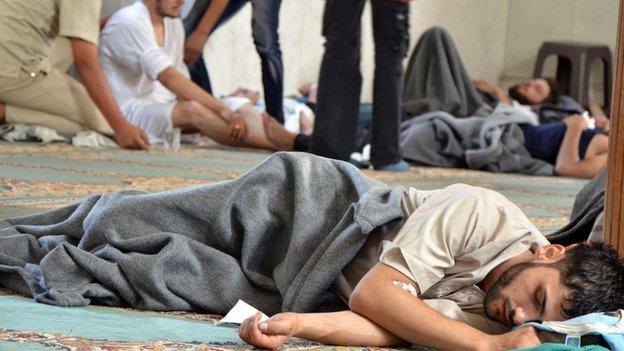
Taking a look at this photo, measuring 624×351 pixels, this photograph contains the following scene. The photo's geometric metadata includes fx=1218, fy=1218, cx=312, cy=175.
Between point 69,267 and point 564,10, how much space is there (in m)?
9.71

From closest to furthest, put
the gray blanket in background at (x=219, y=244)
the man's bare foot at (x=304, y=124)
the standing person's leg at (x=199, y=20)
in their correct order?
the gray blanket in background at (x=219, y=244)
the man's bare foot at (x=304, y=124)
the standing person's leg at (x=199, y=20)

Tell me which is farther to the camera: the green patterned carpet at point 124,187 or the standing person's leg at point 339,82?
the standing person's leg at point 339,82

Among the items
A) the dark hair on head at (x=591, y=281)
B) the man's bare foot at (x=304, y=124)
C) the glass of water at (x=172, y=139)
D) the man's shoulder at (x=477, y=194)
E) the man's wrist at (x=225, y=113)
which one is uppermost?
the man's shoulder at (x=477, y=194)

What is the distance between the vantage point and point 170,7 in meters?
7.07

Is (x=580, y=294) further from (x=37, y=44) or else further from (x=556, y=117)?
(x=556, y=117)

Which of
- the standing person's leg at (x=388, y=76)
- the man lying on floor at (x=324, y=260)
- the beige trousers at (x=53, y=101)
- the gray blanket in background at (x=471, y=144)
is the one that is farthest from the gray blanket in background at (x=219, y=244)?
the gray blanket in background at (x=471, y=144)

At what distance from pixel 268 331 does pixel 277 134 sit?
503 cm

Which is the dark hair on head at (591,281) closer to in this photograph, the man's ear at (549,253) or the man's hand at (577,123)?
the man's ear at (549,253)

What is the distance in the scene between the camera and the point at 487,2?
453 inches

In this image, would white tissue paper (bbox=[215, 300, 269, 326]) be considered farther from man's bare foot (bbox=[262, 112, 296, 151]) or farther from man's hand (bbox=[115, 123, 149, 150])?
man's bare foot (bbox=[262, 112, 296, 151])

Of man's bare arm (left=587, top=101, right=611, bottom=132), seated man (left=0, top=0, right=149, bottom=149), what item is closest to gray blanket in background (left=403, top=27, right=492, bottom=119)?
man's bare arm (left=587, top=101, right=611, bottom=132)

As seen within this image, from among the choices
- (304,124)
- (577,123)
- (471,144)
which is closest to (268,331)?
(577,123)

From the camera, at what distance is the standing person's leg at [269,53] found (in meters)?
7.60

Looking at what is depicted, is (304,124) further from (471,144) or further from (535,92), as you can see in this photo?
(535,92)
